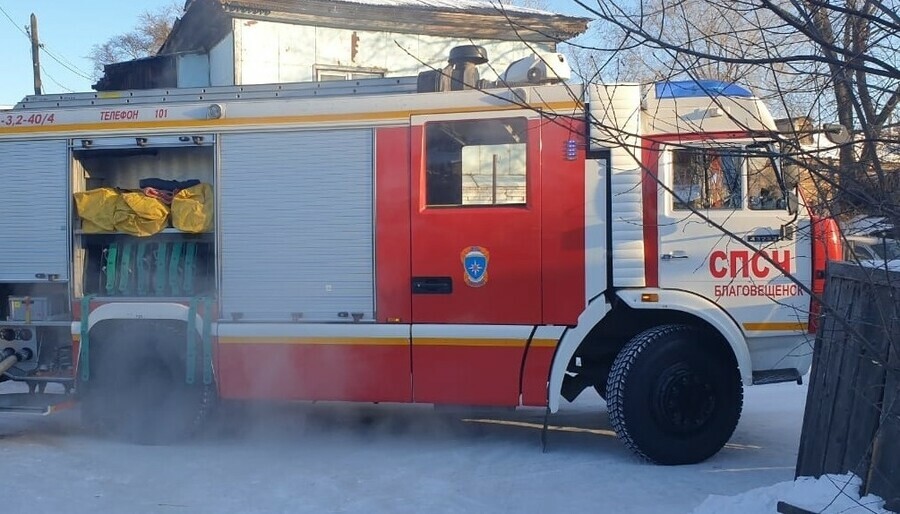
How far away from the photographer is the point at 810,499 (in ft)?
17.3

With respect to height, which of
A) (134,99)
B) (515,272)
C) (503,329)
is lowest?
(503,329)

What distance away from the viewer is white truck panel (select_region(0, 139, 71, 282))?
823 centimetres

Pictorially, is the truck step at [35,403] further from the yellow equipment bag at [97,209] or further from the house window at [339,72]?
the house window at [339,72]

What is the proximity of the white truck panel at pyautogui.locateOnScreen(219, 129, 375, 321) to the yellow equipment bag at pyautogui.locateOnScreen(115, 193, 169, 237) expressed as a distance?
1.90 feet

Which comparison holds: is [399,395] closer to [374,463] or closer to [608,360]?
[374,463]

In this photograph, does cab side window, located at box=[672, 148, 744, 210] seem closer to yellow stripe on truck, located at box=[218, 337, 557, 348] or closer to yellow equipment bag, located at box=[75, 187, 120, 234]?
yellow stripe on truck, located at box=[218, 337, 557, 348]

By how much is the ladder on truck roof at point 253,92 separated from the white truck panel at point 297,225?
0.51 m

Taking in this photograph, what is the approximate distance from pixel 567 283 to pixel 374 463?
216 cm

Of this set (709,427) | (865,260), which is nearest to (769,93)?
(865,260)

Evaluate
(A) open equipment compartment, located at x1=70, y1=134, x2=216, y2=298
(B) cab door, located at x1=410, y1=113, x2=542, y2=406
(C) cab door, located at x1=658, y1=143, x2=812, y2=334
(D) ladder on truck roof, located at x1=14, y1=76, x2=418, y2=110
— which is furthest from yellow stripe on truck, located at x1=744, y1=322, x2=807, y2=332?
(A) open equipment compartment, located at x1=70, y1=134, x2=216, y2=298

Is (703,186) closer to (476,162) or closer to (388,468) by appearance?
(476,162)

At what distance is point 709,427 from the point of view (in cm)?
732

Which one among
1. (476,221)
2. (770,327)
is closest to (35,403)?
(476,221)

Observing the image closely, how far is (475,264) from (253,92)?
2680mm
